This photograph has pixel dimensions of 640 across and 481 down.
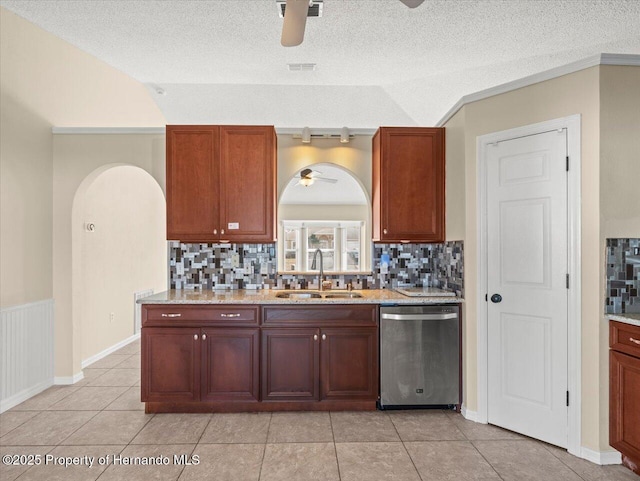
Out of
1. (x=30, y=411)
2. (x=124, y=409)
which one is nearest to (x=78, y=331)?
(x=30, y=411)

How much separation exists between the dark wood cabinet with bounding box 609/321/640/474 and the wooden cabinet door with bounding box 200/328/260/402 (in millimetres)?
2353

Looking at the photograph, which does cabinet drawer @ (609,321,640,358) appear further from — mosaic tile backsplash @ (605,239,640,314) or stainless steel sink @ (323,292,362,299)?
stainless steel sink @ (323,292,362,299)

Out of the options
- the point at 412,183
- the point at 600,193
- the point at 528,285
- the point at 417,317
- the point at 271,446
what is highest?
the point at 412,183

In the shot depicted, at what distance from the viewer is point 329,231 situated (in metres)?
6.54

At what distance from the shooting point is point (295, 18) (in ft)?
7.22

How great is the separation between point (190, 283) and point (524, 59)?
3702mm

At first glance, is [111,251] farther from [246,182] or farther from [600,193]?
[600,193]

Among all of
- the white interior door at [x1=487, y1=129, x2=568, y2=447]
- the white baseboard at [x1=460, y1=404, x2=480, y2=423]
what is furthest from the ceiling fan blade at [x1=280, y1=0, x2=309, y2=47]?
the white baseboard at [x1=460, y1=404, x2=480, y2=423]

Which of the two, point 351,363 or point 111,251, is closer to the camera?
point 351,363

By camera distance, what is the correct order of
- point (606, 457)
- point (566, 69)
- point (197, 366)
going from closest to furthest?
1. point (606, 457)
2. point (566, 69)
3. point (197, 366)

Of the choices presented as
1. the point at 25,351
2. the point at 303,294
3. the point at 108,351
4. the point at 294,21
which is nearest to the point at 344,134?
the point at 303,294

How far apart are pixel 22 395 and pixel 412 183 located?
3749mm

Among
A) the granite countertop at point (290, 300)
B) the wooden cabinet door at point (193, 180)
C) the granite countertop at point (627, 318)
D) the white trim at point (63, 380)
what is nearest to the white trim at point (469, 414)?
the granite countertop at point (290, 300)

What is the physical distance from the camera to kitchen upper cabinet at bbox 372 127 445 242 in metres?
3.50
